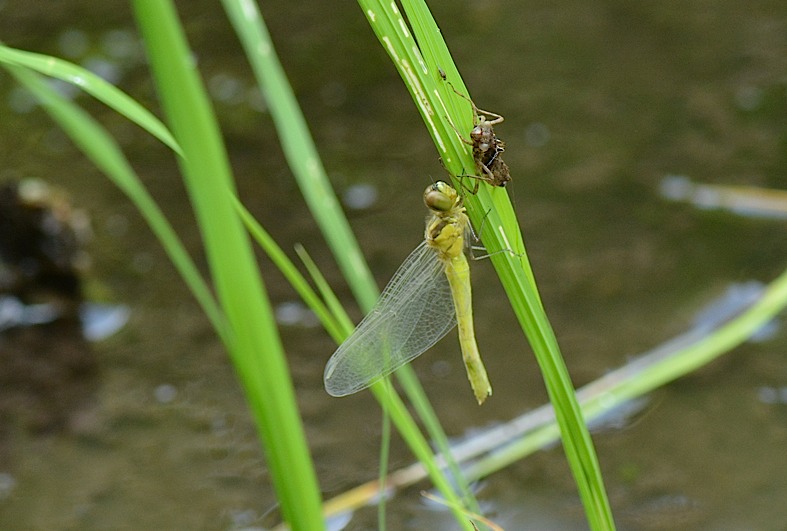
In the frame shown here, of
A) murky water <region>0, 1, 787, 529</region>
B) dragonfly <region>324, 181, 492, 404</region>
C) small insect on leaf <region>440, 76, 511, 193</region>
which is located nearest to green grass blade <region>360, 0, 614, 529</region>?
small insect on leaf <region>440, 76, 511, 193</region>

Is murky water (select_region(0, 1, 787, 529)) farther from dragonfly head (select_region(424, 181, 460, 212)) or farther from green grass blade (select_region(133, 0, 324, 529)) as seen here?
green grass blade (select_region(133, 0, 324, 529))

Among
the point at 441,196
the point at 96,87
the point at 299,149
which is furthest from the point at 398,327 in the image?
the point at 96,87

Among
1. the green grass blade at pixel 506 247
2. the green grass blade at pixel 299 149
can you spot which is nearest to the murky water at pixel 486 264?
the green grass blade at pixel 299 149

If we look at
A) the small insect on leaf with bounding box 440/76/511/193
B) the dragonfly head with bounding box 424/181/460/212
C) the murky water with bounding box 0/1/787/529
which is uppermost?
the small insect on leaf with bounding box 440/76/511/193

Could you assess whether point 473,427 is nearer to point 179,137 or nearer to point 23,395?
point 23,395

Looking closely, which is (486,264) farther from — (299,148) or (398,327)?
(299,148)

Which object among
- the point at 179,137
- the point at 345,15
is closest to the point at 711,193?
the point at 345,15
